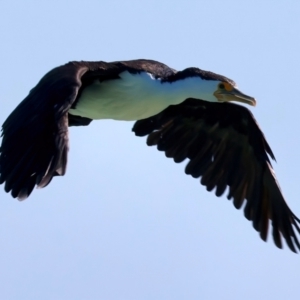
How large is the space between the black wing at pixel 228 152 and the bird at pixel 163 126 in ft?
0.05

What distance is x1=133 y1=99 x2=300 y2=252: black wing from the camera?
81.9 feet

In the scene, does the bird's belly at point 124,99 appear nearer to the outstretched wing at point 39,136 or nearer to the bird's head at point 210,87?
the bird's head at point 210,87

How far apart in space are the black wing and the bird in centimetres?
1

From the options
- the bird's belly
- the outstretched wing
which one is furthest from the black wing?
the outstretched wing

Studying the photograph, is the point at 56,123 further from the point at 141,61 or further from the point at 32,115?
the point at 141,61

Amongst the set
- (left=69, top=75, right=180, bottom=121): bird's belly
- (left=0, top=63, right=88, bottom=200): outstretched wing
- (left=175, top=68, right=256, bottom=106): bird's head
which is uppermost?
(left=175, top=68, right=256, bottom=106): bird's head

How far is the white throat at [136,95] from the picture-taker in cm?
2369

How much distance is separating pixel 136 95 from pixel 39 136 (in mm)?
2429

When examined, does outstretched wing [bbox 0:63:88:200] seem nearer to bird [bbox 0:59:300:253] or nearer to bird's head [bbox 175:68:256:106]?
bird [bbox 0:59:300:253]

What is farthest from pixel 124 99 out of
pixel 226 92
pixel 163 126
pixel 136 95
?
pixel 163 126

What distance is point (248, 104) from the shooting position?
2406 cm

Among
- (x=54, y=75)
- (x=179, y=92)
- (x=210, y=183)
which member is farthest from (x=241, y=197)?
(x=54, y=75)

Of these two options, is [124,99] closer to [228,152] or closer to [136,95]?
[136,95]

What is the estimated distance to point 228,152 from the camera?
83.5ft
